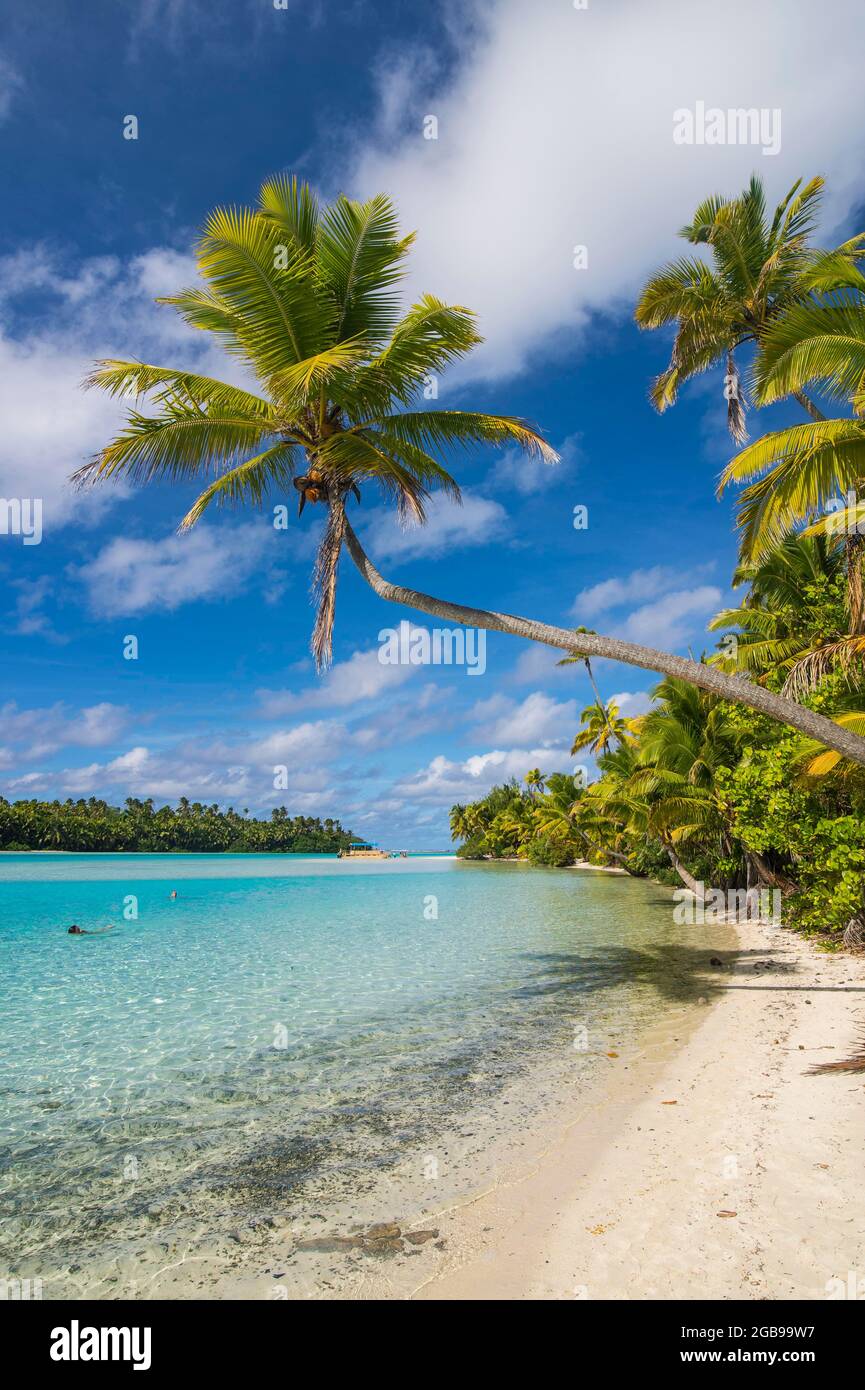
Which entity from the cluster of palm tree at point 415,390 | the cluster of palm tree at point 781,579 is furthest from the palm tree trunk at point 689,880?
the cluster of palm tree at point 415,390

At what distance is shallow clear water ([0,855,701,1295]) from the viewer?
475 cm

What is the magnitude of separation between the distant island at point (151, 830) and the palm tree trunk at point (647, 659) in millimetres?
103831

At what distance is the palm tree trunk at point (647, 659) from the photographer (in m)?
5.56

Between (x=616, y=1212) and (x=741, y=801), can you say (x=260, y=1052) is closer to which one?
(x=616, y=1212)

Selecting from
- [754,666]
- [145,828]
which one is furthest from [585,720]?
[145,828]

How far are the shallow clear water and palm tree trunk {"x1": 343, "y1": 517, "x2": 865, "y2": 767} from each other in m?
4.22

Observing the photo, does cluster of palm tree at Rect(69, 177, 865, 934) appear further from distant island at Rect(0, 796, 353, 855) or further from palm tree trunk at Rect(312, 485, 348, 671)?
distant island at Rect(0, 796, 353, 855)

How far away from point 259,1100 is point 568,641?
5244 millimetres

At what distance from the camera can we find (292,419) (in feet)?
25.2

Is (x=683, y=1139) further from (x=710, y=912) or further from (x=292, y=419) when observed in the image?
(x=710, y=912)

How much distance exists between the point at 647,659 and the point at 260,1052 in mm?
6359
